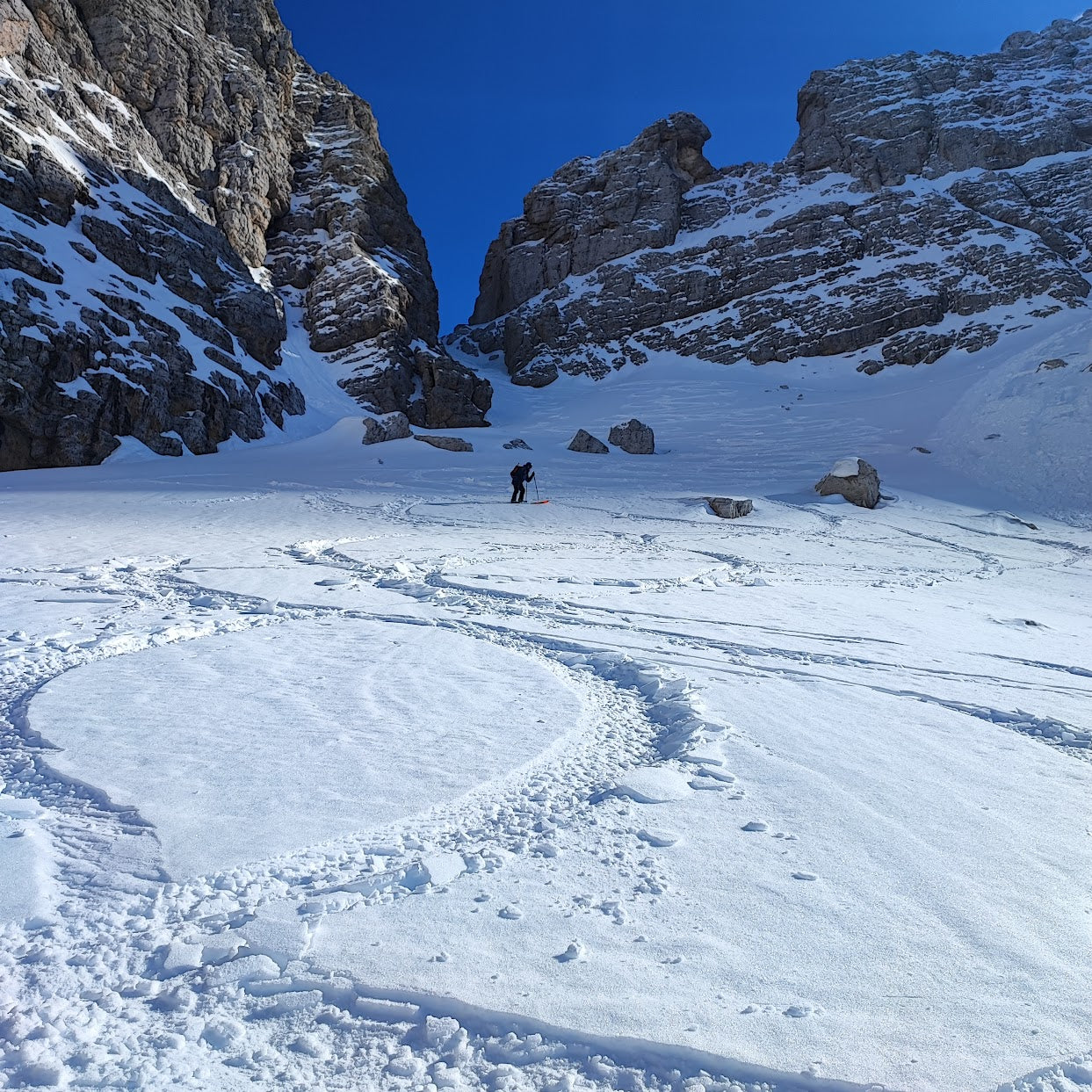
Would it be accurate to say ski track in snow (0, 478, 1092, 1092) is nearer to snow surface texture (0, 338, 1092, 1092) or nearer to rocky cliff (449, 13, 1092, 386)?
snow surface texture (0, 338, 1092, 1092)

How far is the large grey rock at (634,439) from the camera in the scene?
31.7 m

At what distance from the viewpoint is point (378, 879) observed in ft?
8.52

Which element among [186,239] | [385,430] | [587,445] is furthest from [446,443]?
[186,239]

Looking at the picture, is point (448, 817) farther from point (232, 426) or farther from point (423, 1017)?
point (232, 426)

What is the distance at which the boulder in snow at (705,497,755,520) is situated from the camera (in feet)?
55.1

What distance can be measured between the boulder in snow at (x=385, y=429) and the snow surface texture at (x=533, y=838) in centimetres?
2045

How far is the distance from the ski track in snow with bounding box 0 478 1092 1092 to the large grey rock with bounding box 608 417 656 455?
25.5 meters

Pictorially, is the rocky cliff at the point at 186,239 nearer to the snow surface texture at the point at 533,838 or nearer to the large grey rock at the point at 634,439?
the large grey rock at the point at 634,439

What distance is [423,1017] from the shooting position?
6.42ft

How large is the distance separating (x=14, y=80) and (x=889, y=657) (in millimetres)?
42594

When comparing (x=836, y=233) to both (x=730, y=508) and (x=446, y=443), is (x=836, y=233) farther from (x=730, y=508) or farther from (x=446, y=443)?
(x=730, y=508)

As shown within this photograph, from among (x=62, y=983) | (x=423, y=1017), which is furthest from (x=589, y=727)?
(x=62, y=983)

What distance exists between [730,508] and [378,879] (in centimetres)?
1530

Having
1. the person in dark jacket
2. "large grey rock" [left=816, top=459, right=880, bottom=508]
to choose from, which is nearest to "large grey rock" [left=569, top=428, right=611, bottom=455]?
"large grey rock" [left=816, top=459, right=880, bottom=508]
